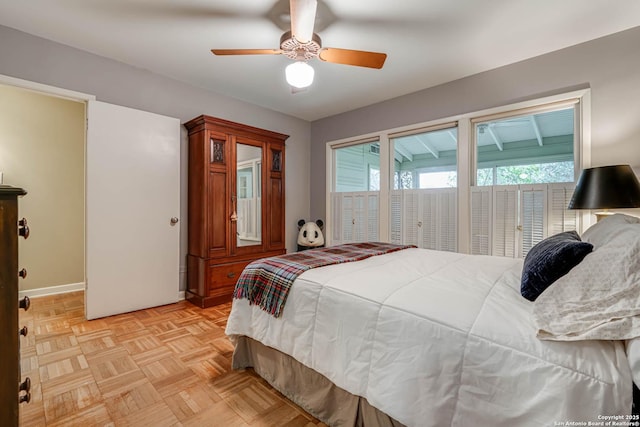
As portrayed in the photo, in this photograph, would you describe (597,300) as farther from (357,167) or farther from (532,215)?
(357,167)

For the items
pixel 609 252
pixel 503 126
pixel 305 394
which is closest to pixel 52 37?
pixel 305 394

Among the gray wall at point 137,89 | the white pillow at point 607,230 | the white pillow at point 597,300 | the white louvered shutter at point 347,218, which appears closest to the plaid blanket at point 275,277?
the white pillow at point 597,300

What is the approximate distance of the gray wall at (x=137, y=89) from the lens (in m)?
2.28

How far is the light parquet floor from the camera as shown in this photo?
1.38 m

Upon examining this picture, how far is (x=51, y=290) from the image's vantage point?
10.8ft

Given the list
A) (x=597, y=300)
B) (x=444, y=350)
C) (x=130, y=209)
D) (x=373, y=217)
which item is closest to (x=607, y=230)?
(x=597, y=300)

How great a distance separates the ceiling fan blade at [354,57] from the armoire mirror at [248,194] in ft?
5.25

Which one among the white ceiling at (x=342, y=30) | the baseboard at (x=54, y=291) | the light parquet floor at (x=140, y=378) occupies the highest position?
the white ceiling at (x=342, y=30)

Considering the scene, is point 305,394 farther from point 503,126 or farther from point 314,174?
point 314,174

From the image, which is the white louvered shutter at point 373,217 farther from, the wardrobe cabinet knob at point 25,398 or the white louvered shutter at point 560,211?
the wardrobe cabinet knob at point 25,398

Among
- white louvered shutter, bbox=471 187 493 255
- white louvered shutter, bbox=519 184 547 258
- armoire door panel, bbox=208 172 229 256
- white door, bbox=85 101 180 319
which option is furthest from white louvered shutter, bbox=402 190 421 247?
white door, bbox=85 101 180 319

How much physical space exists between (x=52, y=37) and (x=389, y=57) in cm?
288

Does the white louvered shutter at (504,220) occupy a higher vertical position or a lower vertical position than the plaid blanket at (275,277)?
higher

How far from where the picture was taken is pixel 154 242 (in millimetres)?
2881
